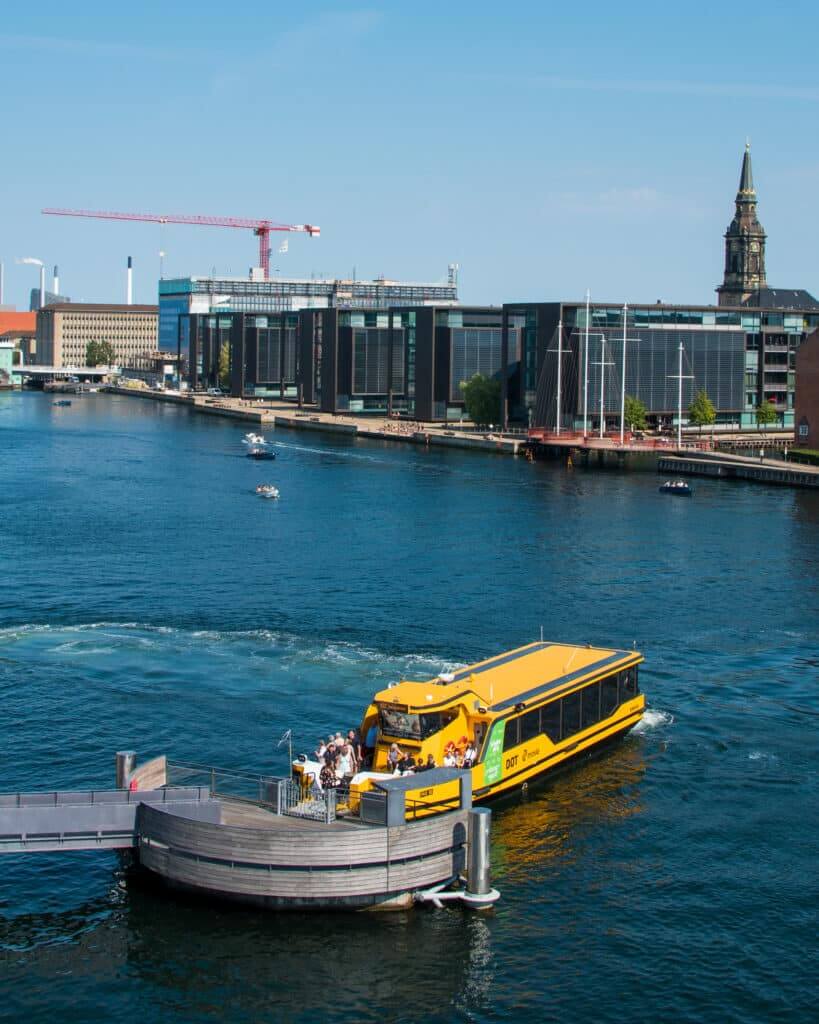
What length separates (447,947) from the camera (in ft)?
99.8

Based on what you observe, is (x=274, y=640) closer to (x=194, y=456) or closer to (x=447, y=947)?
(x=447, y=947)

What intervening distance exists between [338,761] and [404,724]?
6.67 ft

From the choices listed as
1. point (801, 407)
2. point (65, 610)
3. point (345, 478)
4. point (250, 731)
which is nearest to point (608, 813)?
point (250, 731)

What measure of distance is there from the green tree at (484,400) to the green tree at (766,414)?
27.3m

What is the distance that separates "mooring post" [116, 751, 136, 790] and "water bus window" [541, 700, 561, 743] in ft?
37.1

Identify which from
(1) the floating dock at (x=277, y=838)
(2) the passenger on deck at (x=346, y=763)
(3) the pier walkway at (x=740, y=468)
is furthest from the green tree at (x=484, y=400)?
(1) the floating dock at (x=277, y=838)

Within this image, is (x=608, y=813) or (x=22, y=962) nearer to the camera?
(x=22, y=962)

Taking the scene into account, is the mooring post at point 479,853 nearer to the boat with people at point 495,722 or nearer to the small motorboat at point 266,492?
the boat with people at point 495,722

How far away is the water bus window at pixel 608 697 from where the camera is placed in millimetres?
42094

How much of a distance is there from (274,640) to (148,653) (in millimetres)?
4836

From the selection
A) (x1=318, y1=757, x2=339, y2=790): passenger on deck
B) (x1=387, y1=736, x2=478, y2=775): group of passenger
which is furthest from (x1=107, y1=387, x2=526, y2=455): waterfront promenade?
(x1=318, y1=757, x2=339, y2=790): passenger on deck

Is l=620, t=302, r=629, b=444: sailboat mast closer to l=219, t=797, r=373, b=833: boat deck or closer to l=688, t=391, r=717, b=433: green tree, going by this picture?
l=688, t=391, r=717, b=433: green tree

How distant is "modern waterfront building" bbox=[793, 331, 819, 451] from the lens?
127 metres

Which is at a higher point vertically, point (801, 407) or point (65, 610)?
point (801, 407)
